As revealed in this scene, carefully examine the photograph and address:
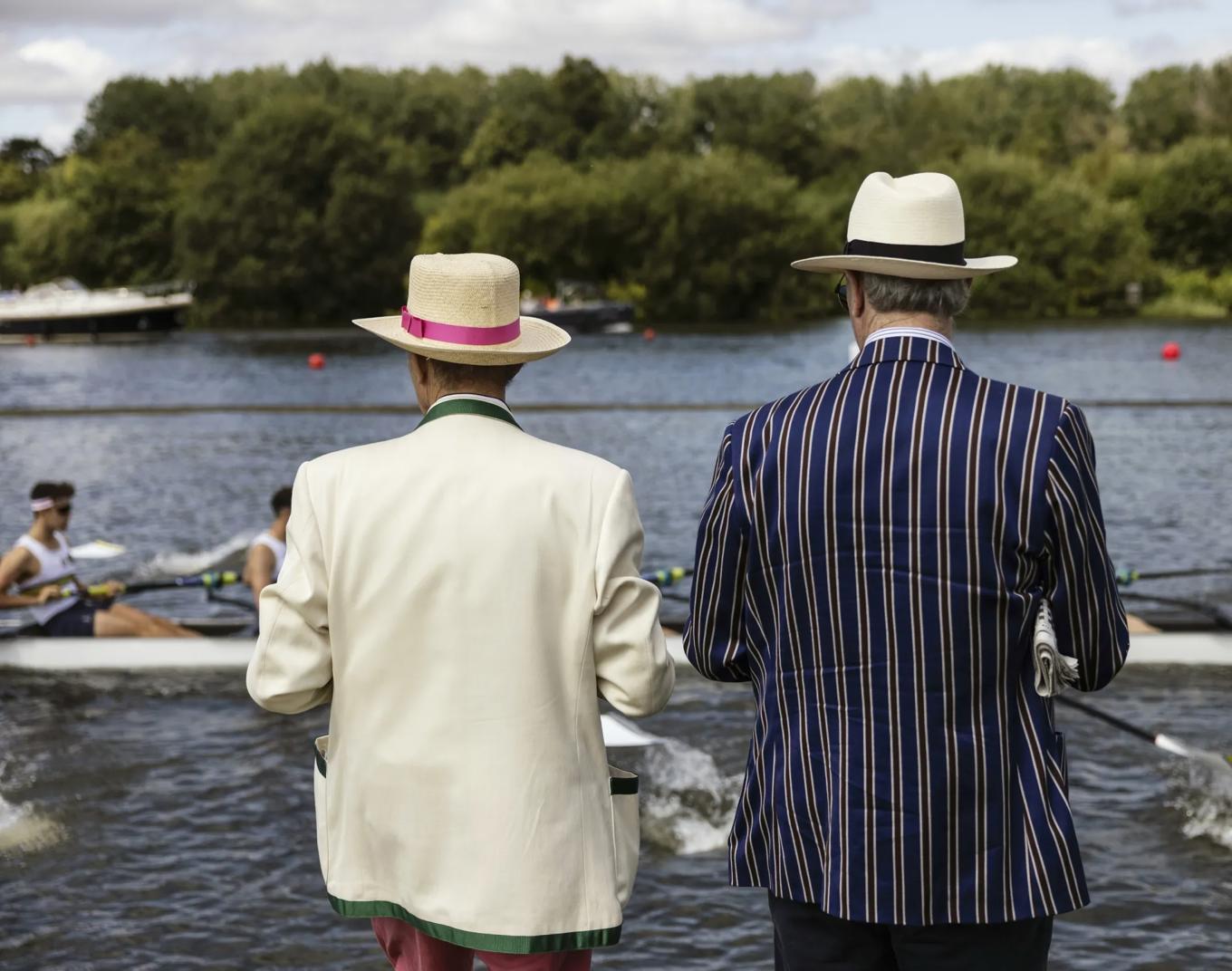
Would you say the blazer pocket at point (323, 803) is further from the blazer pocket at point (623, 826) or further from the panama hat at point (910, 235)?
the panama hat at point (910, 235)

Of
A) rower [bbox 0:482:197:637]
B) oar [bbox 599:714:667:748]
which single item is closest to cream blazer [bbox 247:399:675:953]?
oar [bbox 599:714:667:748]

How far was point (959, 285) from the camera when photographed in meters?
2.91

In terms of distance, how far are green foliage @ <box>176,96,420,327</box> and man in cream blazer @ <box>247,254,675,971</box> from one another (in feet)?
253

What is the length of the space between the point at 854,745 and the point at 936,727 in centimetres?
14

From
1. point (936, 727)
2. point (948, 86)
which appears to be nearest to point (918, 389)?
point (936, 727)

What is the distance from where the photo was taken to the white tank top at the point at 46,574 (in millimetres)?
11094

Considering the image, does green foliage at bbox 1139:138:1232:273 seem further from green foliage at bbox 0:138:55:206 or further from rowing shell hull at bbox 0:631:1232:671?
green foliage at bbox 0:138:55:206

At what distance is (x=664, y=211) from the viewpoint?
261ft

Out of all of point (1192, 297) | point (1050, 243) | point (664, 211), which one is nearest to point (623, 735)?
point (1050, 243)

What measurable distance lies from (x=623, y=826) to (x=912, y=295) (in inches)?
45.4

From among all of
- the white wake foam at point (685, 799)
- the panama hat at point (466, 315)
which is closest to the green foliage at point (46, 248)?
the white wake foam at point (685, 799)

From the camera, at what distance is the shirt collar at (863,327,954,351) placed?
9.27 feet

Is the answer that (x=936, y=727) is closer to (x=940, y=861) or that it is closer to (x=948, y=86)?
(x=940, y=861)

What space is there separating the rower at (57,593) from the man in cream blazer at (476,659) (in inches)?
335
